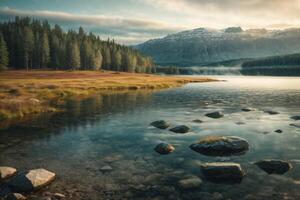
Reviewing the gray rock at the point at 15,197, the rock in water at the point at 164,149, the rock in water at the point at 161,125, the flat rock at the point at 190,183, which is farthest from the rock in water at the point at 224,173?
the rock in water at the point at 161,125

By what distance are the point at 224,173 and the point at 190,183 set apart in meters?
2.27

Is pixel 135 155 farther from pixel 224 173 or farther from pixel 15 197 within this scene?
pixel 15 197

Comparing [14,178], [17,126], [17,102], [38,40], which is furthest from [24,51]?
[14,178]

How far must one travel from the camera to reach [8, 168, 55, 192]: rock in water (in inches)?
576

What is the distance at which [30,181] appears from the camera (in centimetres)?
1474

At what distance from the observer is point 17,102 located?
40.8 m

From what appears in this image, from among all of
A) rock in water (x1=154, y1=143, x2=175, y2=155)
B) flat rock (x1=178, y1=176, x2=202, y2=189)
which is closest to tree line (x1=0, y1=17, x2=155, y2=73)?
rock in water (x1=154, y1=143, x2=175, y2=155)

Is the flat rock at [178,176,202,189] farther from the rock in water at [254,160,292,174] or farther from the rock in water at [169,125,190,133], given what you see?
the rock in water at [169,125,190,133]

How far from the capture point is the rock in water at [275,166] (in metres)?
17.6

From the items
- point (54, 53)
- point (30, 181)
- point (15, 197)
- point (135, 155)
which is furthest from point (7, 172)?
point (54, 53)

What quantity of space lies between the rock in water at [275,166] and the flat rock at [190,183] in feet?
15.3

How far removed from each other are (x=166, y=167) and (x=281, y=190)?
6.62 m

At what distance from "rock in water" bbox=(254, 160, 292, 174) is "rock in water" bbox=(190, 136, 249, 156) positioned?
121 inches

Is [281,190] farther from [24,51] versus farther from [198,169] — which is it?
[24,51]
